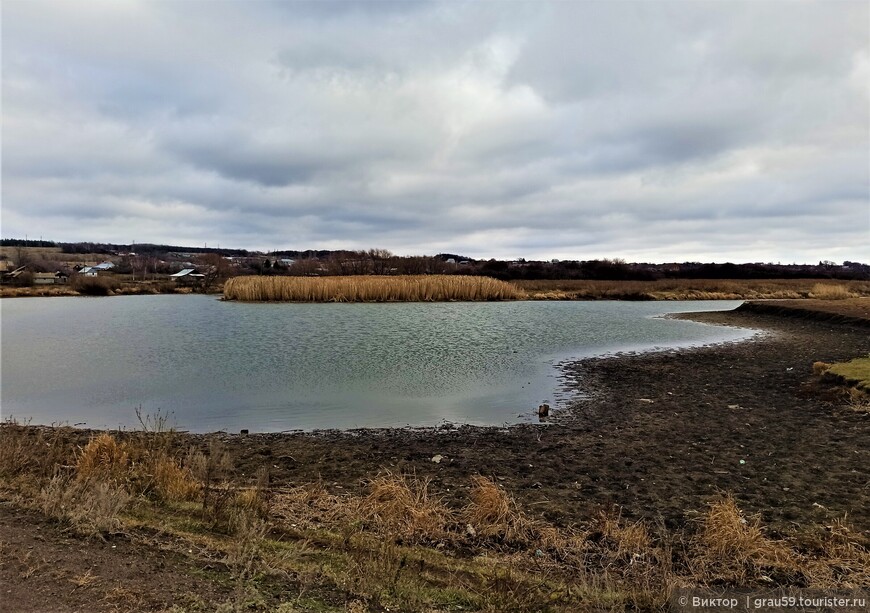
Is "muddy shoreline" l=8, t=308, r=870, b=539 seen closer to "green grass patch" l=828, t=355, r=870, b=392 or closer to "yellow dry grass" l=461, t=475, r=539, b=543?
"yellow dry grass" l=461, t=475, r=539, b=543

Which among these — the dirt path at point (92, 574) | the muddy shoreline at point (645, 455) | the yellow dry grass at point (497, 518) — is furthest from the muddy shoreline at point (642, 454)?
the dirt path at point (92, 574)

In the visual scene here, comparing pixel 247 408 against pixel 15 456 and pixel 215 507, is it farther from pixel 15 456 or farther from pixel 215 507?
pixel 215 507

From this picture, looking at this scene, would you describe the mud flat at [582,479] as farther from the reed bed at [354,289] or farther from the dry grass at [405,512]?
the reed bed at [354,289]

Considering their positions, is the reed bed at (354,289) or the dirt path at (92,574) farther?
the reed bed at (354,289)

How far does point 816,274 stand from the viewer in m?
96.9

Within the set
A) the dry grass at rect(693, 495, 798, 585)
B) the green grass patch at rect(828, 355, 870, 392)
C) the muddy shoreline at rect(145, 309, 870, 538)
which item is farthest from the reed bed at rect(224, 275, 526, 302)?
the dry grass at rect(693, 495, 798, 585)

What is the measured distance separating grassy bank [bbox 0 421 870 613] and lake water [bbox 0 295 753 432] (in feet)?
14.0

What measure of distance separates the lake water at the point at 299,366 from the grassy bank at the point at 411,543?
4.27 meters

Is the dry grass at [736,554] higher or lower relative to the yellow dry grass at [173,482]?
higher

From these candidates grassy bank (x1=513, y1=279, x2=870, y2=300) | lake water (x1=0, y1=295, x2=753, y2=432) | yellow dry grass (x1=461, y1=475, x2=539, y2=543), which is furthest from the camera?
grassy bank (x1=513, y1=279, x2=870, y2=300)

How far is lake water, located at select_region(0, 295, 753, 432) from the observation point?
11.2 m

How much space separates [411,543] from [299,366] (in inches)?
477

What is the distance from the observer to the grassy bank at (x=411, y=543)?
3783 millimetres

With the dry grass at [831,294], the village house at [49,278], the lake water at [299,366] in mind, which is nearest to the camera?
the lake water at [299,366]
